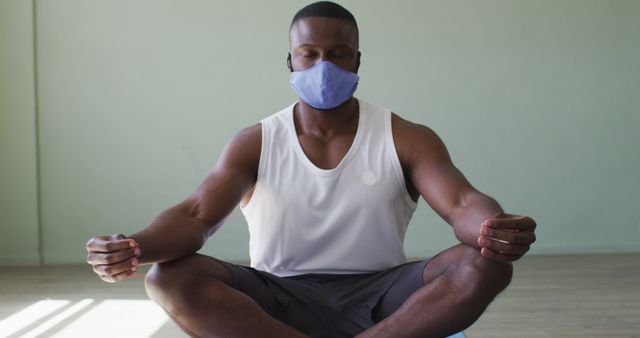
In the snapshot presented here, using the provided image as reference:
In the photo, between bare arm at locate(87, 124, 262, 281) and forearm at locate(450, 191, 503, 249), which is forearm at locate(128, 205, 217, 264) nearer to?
bare arm at locate(87, 124, 262, 281)

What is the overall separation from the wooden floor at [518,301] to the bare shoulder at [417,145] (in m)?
0.86

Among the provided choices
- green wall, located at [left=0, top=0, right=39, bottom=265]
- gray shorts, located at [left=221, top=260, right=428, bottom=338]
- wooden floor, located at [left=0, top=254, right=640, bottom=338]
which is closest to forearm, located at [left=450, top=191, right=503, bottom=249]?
gray shorts, located at [left=221, top=260, right=428, bottom=338]

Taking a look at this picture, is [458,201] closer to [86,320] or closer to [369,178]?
[369,178]

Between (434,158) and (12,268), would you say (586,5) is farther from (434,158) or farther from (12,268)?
(12,268)

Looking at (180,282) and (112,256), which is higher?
(112,256)

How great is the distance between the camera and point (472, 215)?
183 centimetres

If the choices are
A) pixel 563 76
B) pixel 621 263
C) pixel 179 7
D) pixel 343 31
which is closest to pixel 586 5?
pixel 563 76

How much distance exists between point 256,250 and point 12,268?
2511 millimetres

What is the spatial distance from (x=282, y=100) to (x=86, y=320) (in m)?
1.86

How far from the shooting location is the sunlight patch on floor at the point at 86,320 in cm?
277

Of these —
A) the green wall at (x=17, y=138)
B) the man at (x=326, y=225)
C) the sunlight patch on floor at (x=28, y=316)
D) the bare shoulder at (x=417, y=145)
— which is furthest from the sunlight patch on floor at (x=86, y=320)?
the bare shoulder at (x=417, y=145)

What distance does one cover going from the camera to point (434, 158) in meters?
2.08

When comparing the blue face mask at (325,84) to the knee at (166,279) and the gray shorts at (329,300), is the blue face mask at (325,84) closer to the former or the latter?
the gray shorts at (329,300)

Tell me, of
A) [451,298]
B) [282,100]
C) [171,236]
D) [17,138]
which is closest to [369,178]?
[451,298]
